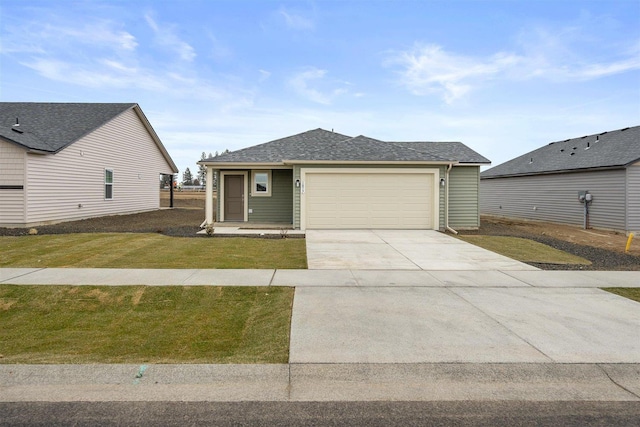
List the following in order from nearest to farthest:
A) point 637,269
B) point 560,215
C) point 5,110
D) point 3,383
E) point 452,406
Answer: point 452,406
point 3,383
point 637,269
point 5,110
point 560,215

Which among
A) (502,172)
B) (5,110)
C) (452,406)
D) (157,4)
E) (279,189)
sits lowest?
(452,406)

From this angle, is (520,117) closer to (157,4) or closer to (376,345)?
(157,4)

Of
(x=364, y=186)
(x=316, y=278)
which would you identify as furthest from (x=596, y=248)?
(x=316, y=278)

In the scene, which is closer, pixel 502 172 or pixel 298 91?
pixel 298 91

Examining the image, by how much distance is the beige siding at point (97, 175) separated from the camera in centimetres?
1545

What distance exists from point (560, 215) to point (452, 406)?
21.9 metres

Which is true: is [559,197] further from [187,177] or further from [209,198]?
[187,177]

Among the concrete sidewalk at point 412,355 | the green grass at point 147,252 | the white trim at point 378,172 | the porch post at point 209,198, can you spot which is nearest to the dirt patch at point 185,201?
the porch post at point 209,198

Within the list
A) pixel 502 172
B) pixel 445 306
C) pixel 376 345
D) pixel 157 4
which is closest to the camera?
pixel 376 345

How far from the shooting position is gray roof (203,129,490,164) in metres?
15.6

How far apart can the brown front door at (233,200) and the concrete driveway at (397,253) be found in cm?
495

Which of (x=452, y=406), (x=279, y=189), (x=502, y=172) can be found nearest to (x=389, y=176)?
(x=279, y=189)

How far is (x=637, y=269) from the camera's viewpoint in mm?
8859

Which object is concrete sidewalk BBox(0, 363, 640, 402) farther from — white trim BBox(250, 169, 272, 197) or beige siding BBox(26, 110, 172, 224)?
beige siding BBox(26, 110, 172, 224)
